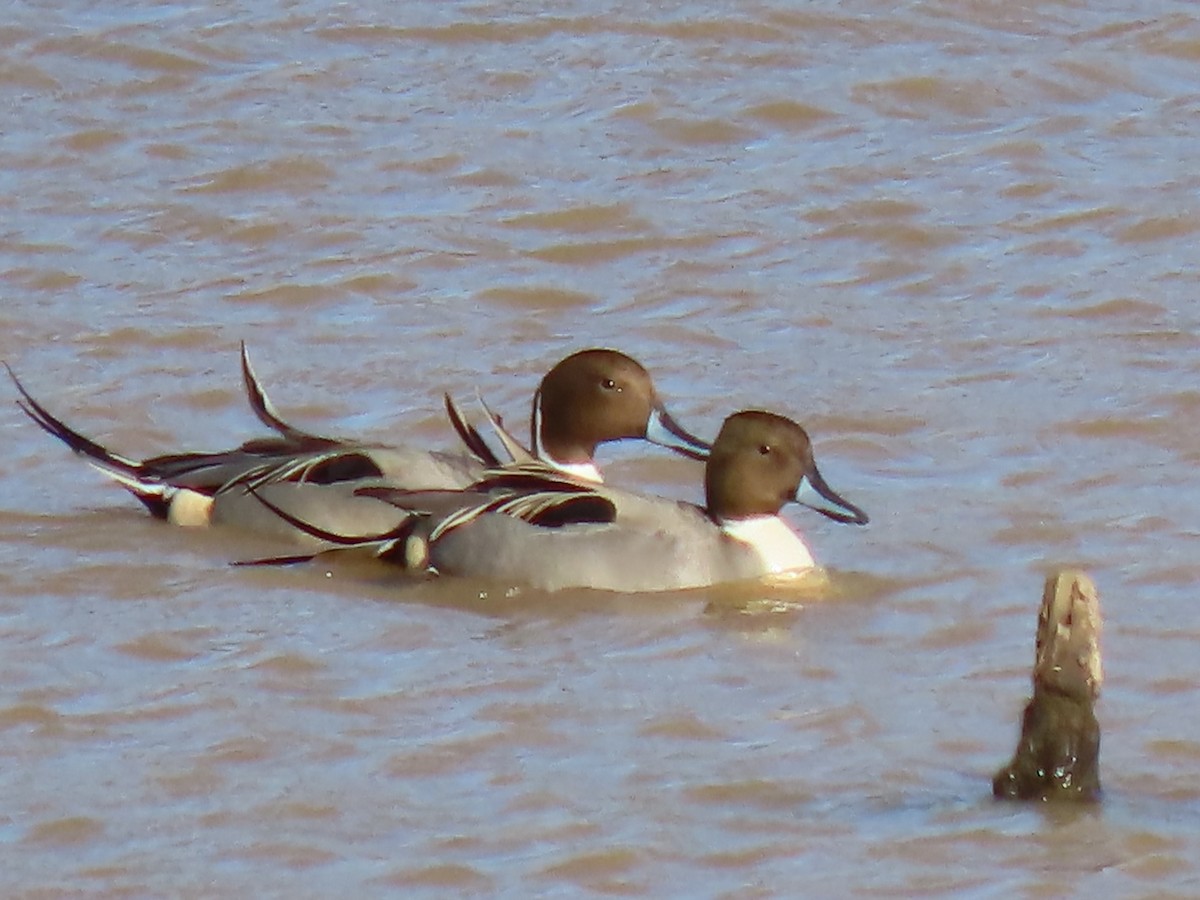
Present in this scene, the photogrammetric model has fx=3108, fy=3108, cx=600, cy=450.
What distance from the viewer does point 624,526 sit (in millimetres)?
8664

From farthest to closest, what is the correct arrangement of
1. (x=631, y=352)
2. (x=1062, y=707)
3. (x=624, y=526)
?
(x=631, y=352)
(x=624, y=526)
(x=1062, y=707)

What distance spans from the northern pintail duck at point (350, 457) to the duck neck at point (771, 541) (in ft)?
1.39

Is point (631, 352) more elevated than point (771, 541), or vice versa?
point (631, 352)

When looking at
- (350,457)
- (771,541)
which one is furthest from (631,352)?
(771,541)

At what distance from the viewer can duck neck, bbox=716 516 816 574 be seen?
28.7 feet

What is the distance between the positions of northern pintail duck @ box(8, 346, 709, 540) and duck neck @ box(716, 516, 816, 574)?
16.7 inches

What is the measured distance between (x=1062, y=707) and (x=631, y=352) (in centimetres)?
444

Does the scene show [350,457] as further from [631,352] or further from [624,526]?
[631,352]

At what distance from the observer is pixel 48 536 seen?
8.82 m

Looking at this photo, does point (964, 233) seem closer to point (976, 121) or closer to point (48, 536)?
point (976, 121)

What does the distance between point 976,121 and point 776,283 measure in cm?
213

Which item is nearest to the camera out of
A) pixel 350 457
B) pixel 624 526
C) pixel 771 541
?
pixel 624 526

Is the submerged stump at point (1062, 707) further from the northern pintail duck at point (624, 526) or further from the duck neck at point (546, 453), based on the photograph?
the duck neck at point (546, 453)

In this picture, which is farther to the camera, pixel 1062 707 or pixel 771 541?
pixel 771 541
